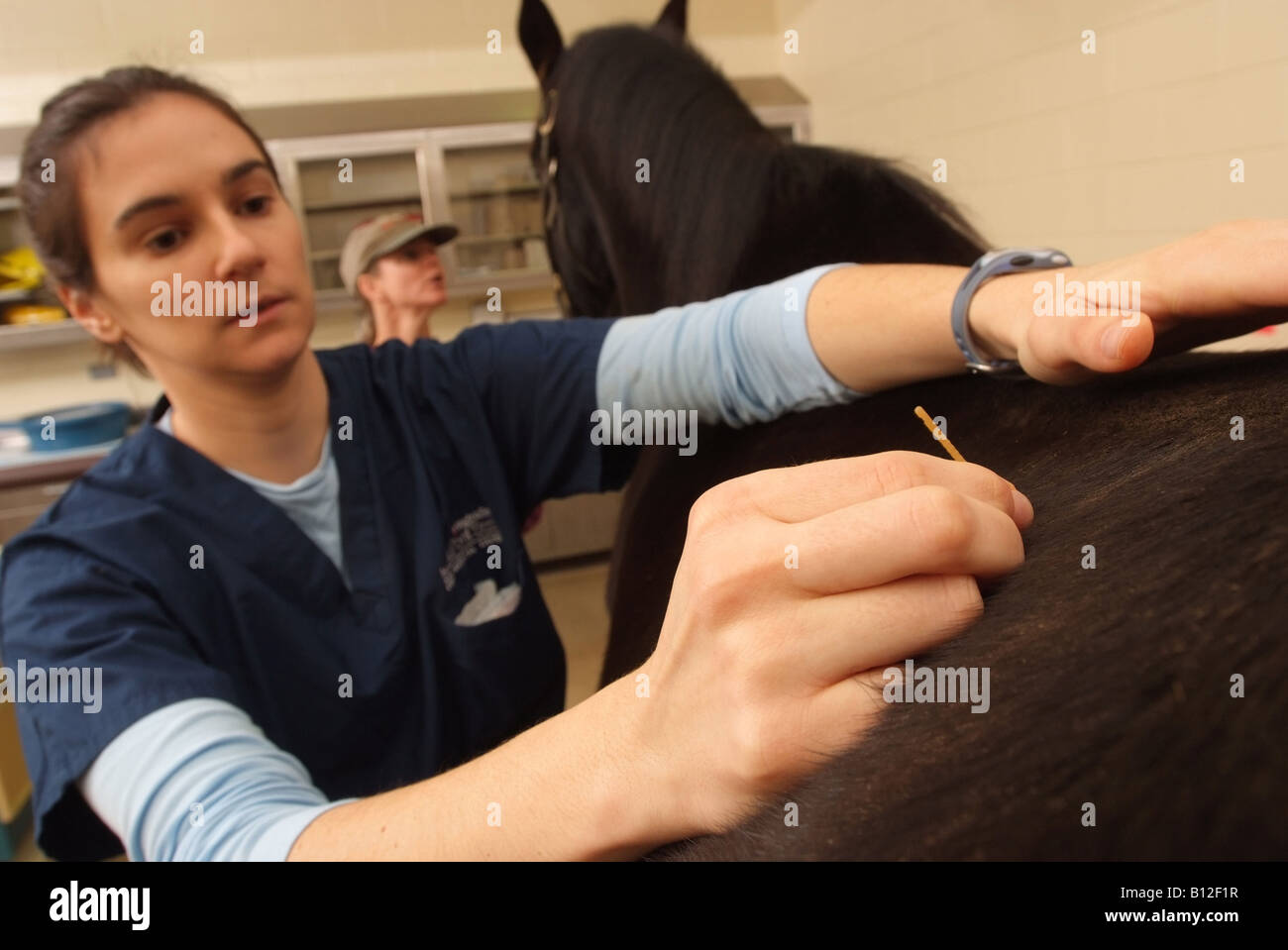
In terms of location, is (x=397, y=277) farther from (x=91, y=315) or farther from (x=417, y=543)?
(x=417, y=543)

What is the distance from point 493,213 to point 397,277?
1.23m

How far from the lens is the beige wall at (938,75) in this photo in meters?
1.43

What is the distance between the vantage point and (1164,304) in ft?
1.39

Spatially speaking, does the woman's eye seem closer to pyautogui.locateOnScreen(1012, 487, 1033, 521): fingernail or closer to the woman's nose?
the woman's nose

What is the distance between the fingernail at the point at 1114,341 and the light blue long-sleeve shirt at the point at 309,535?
0.80ft

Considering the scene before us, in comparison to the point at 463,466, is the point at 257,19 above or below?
above

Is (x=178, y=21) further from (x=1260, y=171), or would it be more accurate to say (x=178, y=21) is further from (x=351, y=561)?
(x=1260, y=171)

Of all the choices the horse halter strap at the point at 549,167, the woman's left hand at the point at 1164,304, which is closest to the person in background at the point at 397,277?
Answer: the horse halter strap at the point at 549,167

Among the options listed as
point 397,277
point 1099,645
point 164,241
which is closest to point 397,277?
point 397,277

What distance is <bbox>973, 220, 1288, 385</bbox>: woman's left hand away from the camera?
0.38 metres

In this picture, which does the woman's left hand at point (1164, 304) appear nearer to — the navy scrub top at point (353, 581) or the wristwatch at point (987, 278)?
the wristwatch at point (987, 278)

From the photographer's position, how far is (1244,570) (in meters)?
0.21
